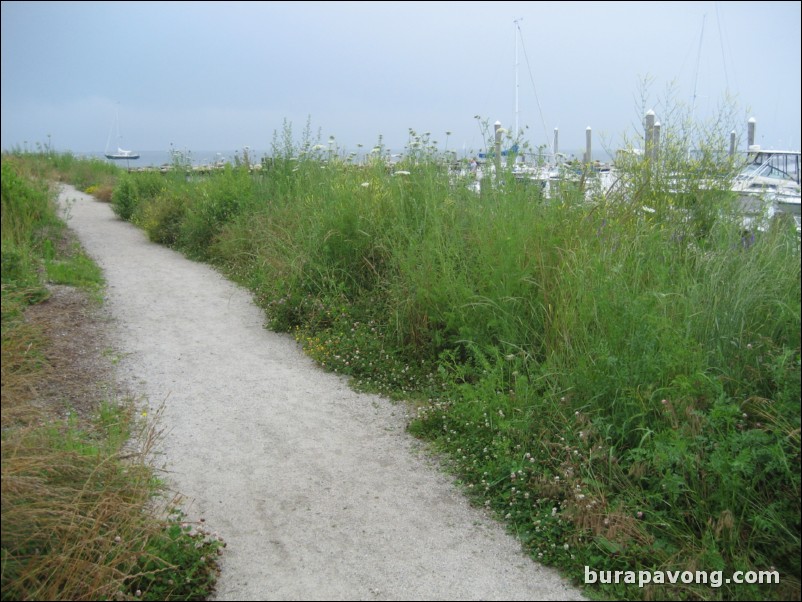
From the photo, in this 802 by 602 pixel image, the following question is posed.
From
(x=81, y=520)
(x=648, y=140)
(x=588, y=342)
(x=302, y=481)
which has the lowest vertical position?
(x=302, y=481)

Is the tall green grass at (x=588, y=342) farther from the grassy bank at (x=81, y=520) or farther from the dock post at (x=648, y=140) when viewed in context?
the grassy bank at (x=81, y=520)

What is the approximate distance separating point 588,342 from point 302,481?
6.58 ft

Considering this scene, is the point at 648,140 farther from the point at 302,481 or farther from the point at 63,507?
the point at 63,507

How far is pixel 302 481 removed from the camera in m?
4.25

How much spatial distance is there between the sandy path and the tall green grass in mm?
270

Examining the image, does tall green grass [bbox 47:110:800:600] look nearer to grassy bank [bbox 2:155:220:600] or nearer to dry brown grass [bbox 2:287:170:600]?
grassy bank [bbox 2:155:220:600]

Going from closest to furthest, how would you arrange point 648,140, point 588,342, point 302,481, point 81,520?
1. point 81,520
2. point 302,481
3. point 588,342
4. point 648,140

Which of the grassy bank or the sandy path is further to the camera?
the sandy path

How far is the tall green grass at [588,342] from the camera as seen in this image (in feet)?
11.0

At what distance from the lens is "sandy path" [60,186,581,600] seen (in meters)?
3.31

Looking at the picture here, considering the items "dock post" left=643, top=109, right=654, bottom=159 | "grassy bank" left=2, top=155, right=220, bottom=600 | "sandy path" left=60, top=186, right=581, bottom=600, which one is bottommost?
"sandy path" left=60, top=186, right=581, bottom=600

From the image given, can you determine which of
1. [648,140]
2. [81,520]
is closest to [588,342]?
[81,520]

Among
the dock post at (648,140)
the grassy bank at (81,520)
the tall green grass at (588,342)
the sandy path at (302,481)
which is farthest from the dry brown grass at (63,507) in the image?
the dock post at (648,140)

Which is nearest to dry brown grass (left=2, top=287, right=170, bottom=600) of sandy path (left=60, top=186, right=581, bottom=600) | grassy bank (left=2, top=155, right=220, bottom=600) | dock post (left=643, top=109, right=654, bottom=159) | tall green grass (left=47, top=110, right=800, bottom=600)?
grassy bank (left=2, top=155, right=220, bottom=600)
